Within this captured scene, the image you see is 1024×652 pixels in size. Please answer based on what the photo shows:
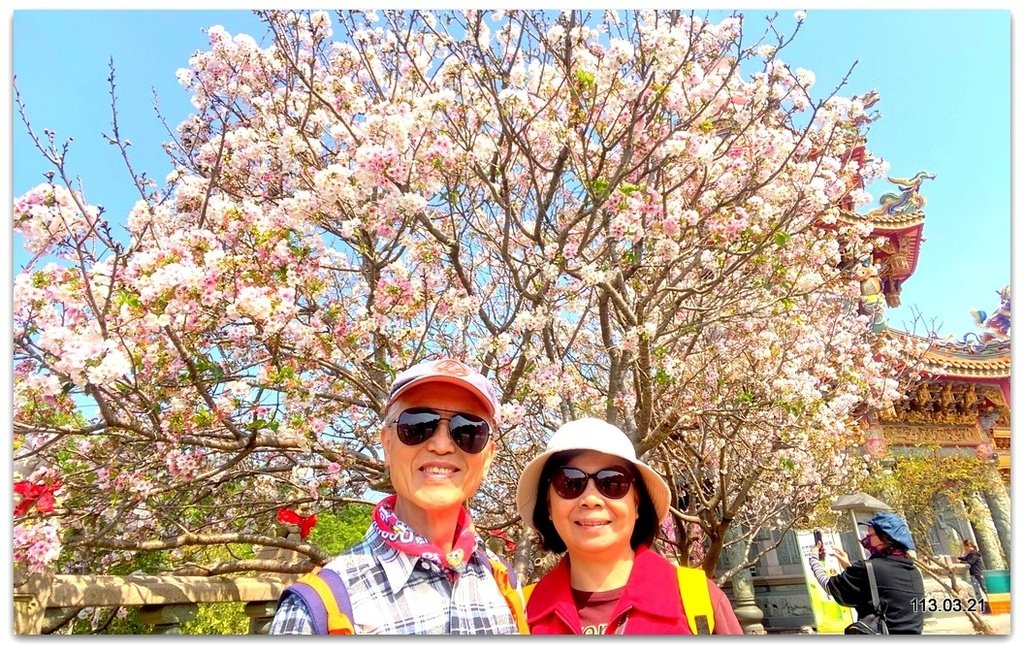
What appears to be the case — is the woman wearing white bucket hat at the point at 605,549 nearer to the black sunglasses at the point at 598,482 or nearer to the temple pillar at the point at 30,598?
the black sunglasses at the point at 598,482

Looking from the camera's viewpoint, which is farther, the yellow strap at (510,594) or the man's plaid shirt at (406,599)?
the yellow strap at (510,594)

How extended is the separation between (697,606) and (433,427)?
2.89 feet

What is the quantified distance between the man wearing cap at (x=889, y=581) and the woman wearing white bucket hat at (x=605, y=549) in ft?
6.95

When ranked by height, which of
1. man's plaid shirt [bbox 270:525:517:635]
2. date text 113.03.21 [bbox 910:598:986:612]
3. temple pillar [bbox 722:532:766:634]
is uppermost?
man's plaid shirt [bbox 270:525:517:635]

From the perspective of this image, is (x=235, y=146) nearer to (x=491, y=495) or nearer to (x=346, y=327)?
(x=346, y=327)

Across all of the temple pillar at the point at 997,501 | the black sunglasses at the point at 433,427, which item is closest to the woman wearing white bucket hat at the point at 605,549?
the black sunglasses at the point at 433,427

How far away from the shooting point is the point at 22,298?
3312 millimetres

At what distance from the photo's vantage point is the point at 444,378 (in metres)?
1.65

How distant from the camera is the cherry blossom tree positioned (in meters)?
3.50

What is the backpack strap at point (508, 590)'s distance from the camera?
1.61 m

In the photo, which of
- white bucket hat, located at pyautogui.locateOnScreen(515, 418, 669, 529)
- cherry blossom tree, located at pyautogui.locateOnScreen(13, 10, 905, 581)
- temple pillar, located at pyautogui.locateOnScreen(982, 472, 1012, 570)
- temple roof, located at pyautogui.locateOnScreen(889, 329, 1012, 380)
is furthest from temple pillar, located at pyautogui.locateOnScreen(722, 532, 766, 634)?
white bucket hat, located at pyautogui.locateOnScreen(515, 418, 669, 529)

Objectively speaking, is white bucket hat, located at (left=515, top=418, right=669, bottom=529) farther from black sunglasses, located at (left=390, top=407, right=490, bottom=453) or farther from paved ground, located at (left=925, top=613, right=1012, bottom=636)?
paved ground, located at (left=925, top=613, right=1012, bottom=636)

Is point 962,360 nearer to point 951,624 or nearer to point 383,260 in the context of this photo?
point 951,624

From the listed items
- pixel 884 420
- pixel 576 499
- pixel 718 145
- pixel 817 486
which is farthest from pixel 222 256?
pixel 884 420
